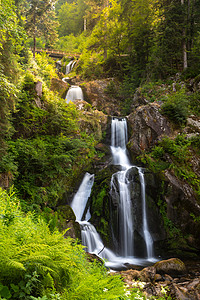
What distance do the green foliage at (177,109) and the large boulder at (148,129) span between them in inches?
20.5

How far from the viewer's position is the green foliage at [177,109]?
43.4 feet

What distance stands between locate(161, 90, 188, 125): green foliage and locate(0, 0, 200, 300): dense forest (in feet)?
0.25

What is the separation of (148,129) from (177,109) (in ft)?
8.05

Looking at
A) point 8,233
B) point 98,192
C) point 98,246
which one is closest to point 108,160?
point 98,192

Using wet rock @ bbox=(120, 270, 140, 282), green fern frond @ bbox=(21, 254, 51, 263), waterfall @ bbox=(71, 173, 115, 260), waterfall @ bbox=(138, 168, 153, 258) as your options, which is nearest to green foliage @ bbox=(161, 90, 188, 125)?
waterfall @ bbox=(138, 168, 153, 258)

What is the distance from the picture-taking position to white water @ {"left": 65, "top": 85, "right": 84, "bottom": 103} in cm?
1969

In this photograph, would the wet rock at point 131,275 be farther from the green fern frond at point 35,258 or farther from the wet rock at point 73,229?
the green fern frond at point 35,258

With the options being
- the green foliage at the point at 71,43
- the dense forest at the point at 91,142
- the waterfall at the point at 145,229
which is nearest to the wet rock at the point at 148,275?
the dense forest at the point at 91,142

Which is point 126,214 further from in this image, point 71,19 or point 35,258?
point 71,19

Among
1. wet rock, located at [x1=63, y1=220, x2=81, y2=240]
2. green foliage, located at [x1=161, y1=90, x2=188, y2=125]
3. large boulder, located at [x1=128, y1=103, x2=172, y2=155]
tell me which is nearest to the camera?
wet rock, located at [x1=63, y1=220, x2=81, y2=240]

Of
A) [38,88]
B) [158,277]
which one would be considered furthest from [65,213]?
[38,88]

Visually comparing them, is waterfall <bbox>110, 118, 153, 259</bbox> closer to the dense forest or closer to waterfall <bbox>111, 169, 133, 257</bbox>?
waterfall <bbox>111, 169, 133, 257</bbox>

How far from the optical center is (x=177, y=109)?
1338 centimetres

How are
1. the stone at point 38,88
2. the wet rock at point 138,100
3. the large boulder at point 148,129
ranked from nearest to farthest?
the stone at point 38,88, the large boulder at point 148,129, the wet rock at point 138,100
